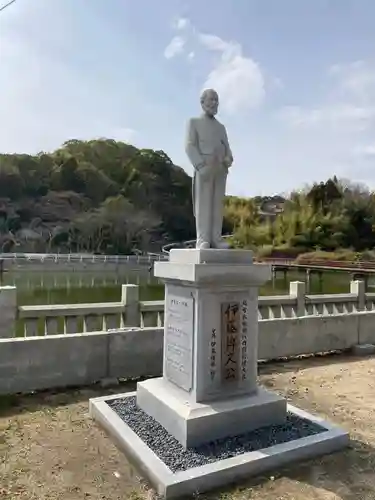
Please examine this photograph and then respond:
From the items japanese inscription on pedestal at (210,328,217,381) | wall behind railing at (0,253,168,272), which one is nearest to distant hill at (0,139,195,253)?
wall behind railing at (0,253,168,272)

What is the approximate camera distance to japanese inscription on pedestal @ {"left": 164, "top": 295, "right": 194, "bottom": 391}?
12.8 ft

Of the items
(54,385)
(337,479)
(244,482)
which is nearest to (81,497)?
(244,482)

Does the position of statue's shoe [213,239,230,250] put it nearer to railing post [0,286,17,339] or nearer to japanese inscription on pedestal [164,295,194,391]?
japanese inscription on pedestal [164,295,194,391]

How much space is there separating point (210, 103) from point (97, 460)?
3.48 meters

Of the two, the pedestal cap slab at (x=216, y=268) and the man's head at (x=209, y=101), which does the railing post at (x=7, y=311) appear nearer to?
the pedestal cap slab at (x=216, y=268)

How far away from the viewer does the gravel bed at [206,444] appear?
335 centimetres

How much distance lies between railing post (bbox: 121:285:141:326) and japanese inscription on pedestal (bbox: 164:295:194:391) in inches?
129

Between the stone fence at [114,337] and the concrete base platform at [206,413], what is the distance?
4.70ft

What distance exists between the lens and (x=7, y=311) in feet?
21.6

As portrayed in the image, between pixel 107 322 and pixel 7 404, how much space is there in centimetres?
294

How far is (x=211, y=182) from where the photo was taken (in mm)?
4270

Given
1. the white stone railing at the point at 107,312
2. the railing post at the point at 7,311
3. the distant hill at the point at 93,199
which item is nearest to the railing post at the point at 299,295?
the white stone railing at the point at 107,312

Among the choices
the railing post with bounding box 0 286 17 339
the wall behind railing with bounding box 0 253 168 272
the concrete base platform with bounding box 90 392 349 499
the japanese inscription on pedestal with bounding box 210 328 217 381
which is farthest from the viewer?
the wall behind railing with bounding box 0 253 168 272

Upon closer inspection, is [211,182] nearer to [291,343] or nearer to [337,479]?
[337,479]
